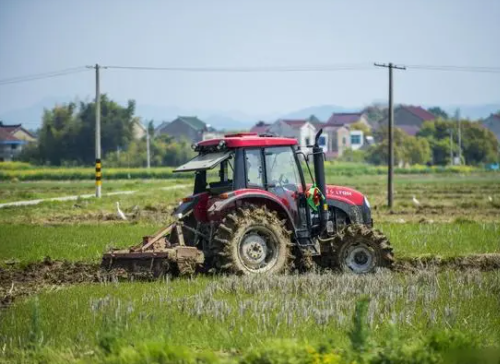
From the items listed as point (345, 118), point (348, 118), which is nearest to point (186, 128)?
point (345, 118)

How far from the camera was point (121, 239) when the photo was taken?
23.9 m

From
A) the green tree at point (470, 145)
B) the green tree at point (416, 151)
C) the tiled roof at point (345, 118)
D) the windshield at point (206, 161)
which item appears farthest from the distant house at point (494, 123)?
the windshield at point (206, 161)

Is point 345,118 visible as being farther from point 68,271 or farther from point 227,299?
point 227,299

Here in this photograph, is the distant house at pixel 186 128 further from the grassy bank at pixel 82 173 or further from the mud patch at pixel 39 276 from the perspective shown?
the mud patch at pixel 39 276

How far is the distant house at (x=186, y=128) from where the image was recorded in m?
157

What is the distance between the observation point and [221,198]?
657 inches

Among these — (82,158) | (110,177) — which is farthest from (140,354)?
(82,158)

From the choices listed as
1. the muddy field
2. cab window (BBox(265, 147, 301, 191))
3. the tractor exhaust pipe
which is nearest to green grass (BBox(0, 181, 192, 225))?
the muddy field

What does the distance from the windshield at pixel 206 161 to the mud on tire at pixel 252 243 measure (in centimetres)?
95

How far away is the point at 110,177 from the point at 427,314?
8031 cm

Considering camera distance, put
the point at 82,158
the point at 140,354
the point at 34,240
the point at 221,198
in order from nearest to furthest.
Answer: the point at 140,354, the point at 221,198, the point at 34,240, the point at 82,158

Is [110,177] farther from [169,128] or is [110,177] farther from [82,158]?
[169,128]

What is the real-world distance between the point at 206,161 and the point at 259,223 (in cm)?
161

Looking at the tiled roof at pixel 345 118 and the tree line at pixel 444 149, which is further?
the tiled roof at pixel 345 118
